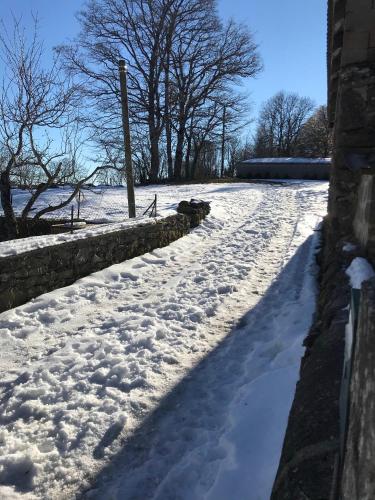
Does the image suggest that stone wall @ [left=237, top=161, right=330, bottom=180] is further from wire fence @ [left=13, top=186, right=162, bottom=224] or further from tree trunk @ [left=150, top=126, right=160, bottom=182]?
wire fence @ [left=13, top=186, right=162, bottom=224]

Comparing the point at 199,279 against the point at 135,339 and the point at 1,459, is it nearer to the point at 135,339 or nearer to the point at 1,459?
the point at 135,339

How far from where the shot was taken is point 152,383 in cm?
362

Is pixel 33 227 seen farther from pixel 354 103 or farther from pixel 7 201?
pixel 354 103

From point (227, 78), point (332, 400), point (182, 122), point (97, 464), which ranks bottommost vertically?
point (97, 464)

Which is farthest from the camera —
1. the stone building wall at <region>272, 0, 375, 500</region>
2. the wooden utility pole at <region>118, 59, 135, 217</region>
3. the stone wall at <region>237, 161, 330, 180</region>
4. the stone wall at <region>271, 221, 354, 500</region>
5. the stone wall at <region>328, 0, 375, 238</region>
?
the stone wall at <region>237, 161, 330, 180</region>

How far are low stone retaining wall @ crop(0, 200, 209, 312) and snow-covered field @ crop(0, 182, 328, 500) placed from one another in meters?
0.17

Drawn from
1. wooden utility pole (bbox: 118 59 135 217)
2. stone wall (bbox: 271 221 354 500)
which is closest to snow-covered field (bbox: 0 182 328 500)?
stone wall (bbox: 271 221 354 500)

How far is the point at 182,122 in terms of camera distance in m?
32.4

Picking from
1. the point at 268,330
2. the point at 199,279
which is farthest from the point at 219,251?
the point at 268,330

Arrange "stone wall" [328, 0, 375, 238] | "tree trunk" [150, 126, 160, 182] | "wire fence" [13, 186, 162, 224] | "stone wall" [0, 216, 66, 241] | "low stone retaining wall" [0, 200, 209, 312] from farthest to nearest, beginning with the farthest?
"tree trunk" [150, 126, 160, 182], "wire fence" [13, 186, 162, 224], "stone wall" [0, 216, 66, 241], "low stone retaining wall" [0, 200, 209, 312], "stone wall" [328, 0, 375, 238]

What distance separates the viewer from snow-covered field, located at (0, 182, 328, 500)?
261 centimetres

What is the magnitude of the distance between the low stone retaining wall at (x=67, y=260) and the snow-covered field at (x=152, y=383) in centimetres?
17

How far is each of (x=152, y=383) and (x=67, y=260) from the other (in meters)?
2.77

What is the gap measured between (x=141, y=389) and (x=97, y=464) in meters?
0.87
